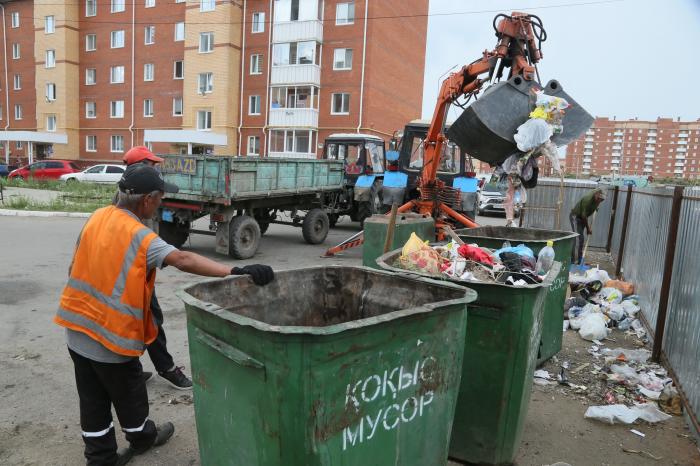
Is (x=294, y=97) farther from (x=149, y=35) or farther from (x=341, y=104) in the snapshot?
(x=149, y=35)

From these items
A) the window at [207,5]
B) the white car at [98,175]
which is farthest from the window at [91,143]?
the window at [207,5]

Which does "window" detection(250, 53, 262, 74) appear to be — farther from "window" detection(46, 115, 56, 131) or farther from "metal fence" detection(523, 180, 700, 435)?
"metal fence" detection(523, 180, 700, 435)

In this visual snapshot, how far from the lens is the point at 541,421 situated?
3676mm

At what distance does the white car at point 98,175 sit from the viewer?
86.0ft

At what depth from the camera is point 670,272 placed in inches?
193

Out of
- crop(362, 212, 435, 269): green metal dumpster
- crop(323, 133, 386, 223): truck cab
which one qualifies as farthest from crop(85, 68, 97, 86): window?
crop(362, 212, 435, 269): green metal dumpster

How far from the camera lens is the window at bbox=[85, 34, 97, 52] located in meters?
36.2

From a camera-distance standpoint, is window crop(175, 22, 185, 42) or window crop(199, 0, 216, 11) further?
window crop(175, 22, 185, 42)

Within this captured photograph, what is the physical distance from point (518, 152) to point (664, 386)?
274 centimetres

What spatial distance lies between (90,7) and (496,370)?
138 ft

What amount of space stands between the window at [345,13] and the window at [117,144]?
691 inches

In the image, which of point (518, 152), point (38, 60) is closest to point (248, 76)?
point (38, 60)

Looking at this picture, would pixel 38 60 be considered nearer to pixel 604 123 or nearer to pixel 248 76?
pixel 248 76

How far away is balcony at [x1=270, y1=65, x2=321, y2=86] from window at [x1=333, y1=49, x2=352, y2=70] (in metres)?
1.09
